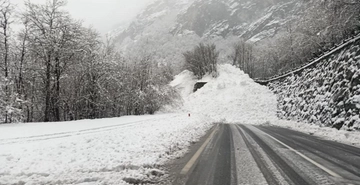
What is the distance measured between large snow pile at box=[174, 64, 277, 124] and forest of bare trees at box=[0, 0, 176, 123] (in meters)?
11.9

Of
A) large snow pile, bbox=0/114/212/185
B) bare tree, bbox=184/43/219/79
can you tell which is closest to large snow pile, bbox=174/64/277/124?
bare tree, bbox=184/43/219/79

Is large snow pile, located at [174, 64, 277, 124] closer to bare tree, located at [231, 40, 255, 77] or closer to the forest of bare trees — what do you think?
the forest of bare trees

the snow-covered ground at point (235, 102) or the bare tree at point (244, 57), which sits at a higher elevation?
the bare tree at point (244, 57)

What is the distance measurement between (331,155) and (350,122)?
7542 mm

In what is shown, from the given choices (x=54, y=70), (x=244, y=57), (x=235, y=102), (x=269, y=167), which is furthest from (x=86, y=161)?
(x=244, y=57)

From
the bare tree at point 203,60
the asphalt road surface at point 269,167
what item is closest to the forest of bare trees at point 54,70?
the asphalt road surface at point 269,167

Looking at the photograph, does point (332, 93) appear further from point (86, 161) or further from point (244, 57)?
point (244, 57)

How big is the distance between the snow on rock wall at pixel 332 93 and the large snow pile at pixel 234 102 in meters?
5.91

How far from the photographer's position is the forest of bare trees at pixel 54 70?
22.6 metres

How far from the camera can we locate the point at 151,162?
6734mm

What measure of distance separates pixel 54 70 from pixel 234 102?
2673 centimetres

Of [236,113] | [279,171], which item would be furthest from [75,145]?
[236,113]

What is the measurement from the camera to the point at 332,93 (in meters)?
17.6

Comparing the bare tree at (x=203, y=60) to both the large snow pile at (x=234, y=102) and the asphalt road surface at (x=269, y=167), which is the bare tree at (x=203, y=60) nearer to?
the large snow pile at (x=234, y=102)
